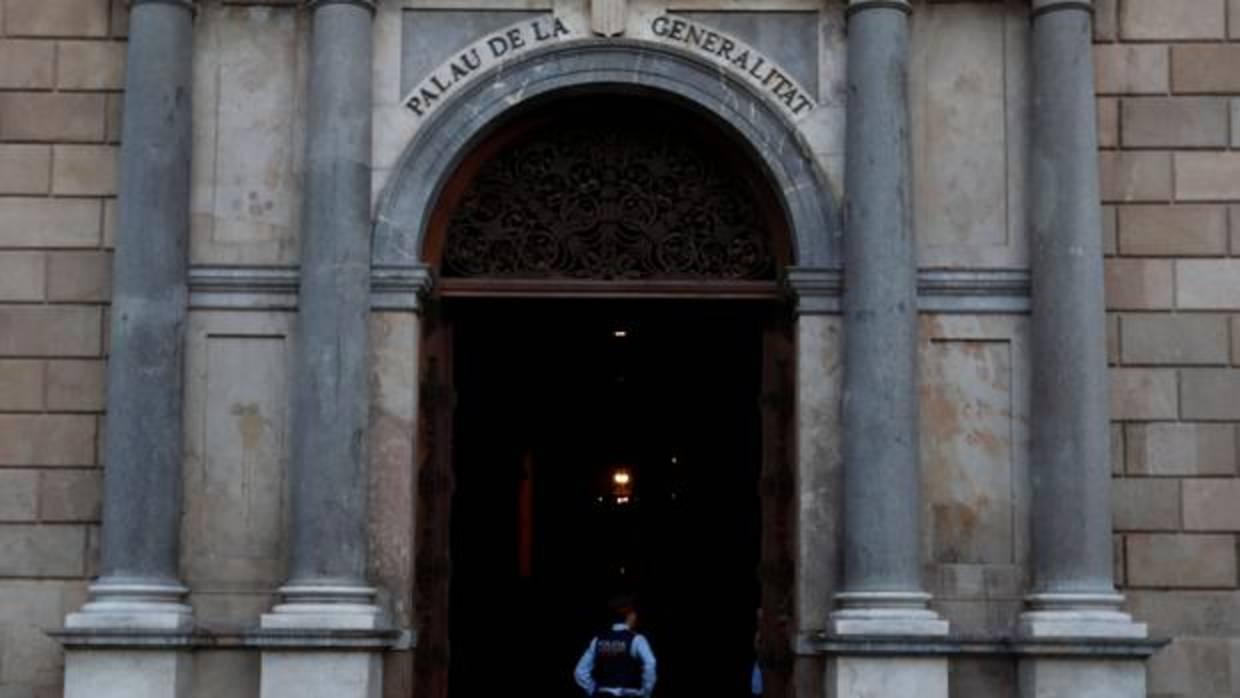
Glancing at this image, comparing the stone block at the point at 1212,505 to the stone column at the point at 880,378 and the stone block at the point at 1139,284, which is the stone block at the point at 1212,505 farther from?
the stone column at the point at 880,378

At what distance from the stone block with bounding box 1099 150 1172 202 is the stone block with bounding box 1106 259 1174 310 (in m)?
0.49

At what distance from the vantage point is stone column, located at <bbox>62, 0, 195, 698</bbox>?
46.8 feet

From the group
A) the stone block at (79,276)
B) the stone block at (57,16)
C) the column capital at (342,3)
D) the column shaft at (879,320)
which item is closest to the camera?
the column shaft at (879,320)

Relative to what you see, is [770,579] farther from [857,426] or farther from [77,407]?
[77,407]

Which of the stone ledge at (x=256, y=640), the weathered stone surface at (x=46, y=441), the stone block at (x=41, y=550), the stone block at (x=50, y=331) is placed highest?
the stone block at (x=50, y=331)

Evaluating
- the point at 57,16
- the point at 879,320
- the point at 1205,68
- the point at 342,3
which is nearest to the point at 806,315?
the point at 879,320

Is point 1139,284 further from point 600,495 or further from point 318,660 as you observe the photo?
point 600,495

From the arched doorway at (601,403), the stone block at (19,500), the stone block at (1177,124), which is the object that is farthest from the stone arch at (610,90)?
the stone block at (19,500)

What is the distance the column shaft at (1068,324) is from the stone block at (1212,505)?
746 mm

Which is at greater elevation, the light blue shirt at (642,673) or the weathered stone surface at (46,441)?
the weathered stone surface at (46,441)

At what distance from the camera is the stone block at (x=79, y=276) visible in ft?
50.1

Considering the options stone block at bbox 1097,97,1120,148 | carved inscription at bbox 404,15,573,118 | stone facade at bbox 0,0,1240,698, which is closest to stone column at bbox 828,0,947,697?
stone facade at bbox 0,0,1240,698

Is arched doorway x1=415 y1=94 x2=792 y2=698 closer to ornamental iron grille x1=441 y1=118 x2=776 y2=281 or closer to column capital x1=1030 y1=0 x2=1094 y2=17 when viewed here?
ornamental iron grille x1=441 y1=118 x2=776 y2=281

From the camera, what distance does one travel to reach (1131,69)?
1541 centimetres
